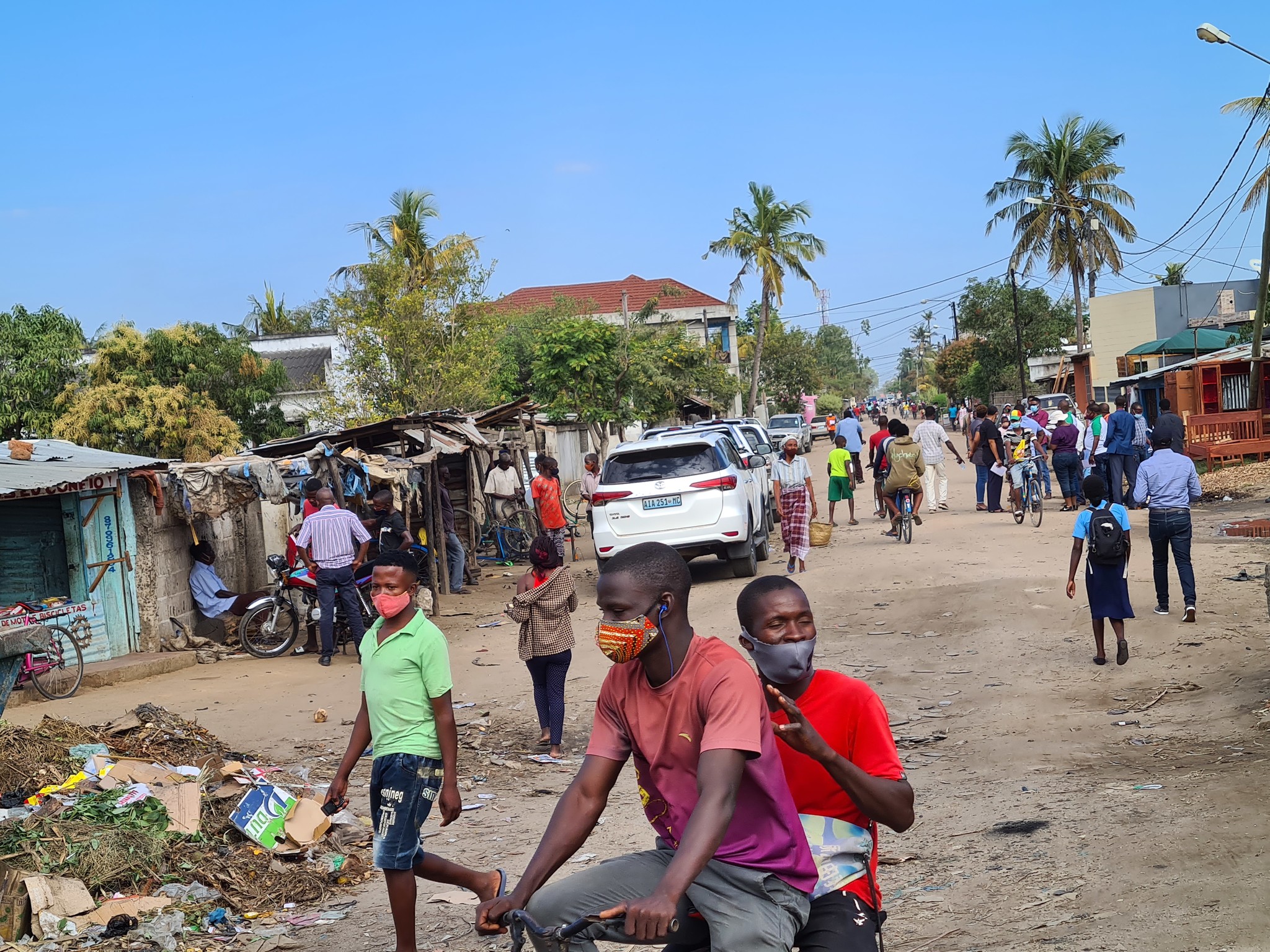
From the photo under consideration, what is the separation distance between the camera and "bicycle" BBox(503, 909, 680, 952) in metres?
2.74

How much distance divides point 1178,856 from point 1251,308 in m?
45.4

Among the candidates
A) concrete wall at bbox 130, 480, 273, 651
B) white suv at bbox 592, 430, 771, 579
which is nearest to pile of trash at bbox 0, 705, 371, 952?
concrete wall at bbox 130, 480, 273, 651

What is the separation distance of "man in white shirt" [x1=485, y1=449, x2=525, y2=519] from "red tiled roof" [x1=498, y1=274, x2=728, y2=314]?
4059cm

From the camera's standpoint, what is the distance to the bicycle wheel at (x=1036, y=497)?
17.5 metres

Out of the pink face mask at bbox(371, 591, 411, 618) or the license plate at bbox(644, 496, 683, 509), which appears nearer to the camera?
the pink face mask at bbox(371, 591, 411, 618)

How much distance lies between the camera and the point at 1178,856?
5.11 meters

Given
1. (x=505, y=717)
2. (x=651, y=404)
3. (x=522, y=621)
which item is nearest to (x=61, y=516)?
(x=505, y=717)

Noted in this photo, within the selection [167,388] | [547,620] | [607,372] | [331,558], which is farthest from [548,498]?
[167,388]

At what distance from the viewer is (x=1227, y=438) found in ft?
85.0

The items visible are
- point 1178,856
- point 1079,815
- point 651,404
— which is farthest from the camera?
point 651,404

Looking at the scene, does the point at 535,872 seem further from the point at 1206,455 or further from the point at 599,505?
the point at 1206,455

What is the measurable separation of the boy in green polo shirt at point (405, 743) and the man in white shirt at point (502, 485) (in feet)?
48.5

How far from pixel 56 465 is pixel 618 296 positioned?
5189cm

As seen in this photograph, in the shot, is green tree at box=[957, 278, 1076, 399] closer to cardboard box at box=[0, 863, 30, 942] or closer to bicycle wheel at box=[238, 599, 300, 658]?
bicycle wheel at box=[238, 599, 300, 658]
